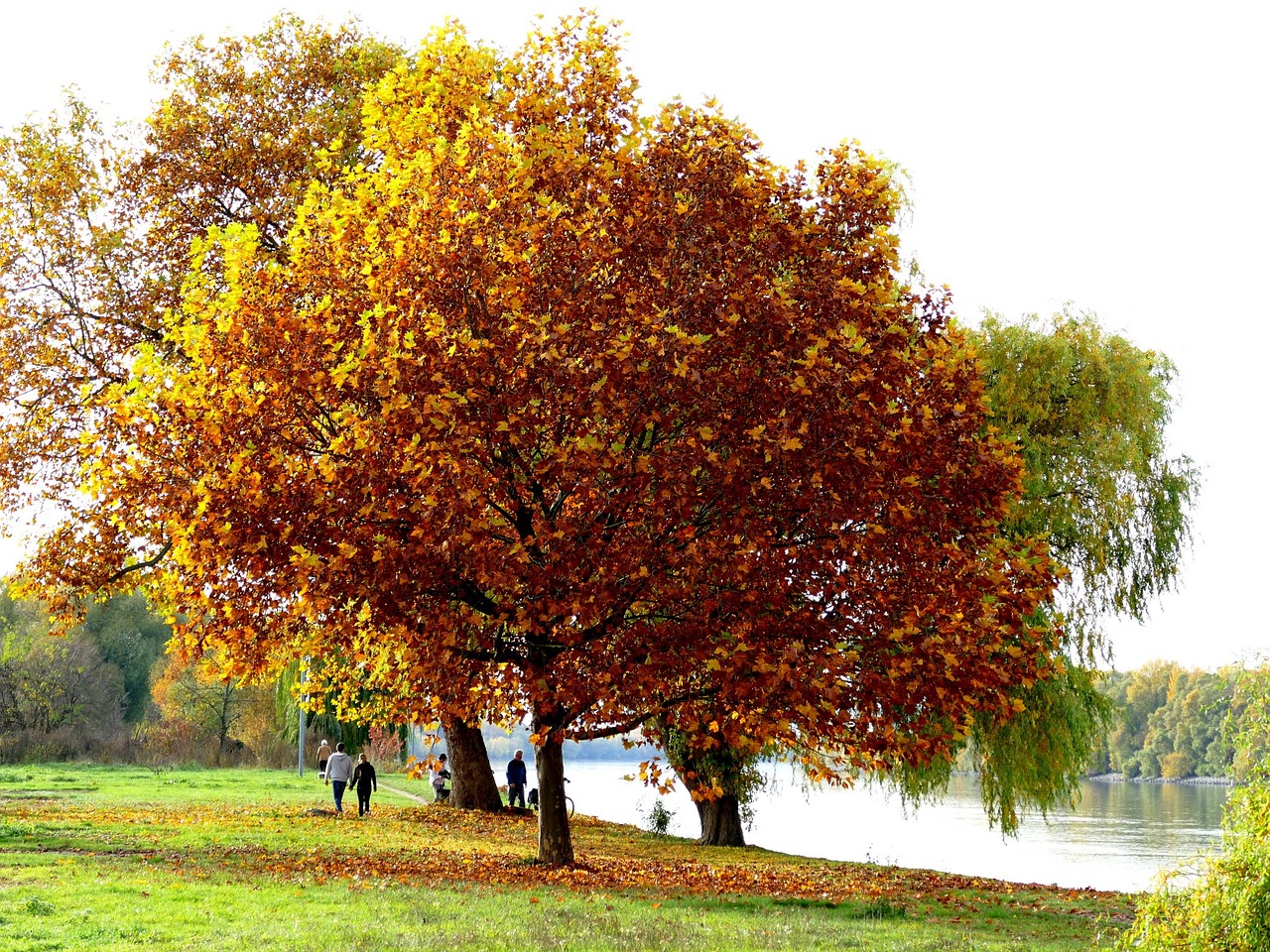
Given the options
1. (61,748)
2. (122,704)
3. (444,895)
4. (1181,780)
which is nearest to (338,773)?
(444,895)

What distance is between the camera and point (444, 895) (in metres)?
13.5

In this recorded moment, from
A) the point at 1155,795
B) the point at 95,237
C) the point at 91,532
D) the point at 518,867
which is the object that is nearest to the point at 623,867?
the point at 518,867

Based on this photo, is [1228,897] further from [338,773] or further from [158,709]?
[158,709]

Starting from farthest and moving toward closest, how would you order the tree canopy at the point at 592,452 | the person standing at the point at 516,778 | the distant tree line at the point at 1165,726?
the distant tree line at the point at 1165,726 < the person standing at the point at 516,778 < the tree canopy at the point at 592,452

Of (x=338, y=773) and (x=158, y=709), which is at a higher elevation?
(x=338, y=773)

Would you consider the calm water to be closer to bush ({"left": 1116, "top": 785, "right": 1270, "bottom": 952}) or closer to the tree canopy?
the tree canopy

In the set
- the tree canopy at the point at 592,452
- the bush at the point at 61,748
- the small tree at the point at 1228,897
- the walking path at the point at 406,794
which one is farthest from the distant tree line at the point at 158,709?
the small tree at the point at 1228,897

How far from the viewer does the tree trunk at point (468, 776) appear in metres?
31.1

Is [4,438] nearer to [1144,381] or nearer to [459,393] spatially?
[459,393]

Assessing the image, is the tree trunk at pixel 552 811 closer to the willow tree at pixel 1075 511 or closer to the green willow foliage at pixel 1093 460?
the willow tree at pixel 1075 511

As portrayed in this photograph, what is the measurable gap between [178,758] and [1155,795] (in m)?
59.1

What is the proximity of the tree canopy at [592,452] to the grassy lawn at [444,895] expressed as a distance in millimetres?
2154

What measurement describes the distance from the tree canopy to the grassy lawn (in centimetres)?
215

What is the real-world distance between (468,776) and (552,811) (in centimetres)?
1474
